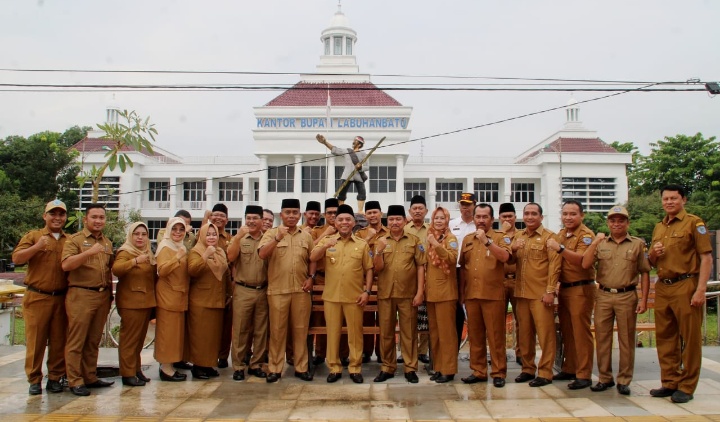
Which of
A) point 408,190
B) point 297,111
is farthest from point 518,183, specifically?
point 297,111

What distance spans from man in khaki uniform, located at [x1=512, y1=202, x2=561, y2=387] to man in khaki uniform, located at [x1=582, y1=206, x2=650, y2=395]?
0.37m

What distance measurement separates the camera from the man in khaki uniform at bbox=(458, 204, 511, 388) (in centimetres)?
566

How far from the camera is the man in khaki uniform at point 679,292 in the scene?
16.3 ft

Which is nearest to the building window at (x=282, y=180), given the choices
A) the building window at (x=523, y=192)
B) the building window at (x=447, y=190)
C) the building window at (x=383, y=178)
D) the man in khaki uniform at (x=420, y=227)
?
the building window at (x=383, y=178)

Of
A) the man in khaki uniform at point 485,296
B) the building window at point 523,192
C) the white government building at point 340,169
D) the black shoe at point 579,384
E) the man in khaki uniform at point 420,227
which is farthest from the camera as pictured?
the building window at point 523,192

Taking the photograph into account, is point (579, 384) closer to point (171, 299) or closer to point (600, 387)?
point (600, 387)

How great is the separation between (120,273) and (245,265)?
1229mm

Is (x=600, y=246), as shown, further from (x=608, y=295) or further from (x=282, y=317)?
(x=282, y=317)

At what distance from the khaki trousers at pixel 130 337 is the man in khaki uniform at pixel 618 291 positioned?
14.5ft

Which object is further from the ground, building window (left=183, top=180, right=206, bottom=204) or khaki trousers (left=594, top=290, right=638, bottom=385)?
building window (left=183, top=180, right=206, bottom=204)

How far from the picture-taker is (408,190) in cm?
4053

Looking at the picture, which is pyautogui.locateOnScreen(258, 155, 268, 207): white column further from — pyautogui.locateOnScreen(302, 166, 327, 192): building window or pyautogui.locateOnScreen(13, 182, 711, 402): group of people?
pyautogui.locateOnScreen(13, 182, 711, 402): group of people

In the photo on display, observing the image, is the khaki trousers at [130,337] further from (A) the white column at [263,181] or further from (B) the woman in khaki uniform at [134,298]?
(A) the white column at [263,181]

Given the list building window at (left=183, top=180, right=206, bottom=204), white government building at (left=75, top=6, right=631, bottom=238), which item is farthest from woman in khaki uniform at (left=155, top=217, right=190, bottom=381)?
building window at (left=183, top=180, right=206, bottom=204)
